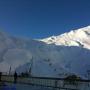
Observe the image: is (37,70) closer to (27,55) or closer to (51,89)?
(27,55)

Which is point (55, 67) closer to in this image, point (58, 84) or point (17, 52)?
point (17, 52)

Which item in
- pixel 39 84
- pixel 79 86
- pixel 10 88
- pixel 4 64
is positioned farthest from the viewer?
pixel 4 64

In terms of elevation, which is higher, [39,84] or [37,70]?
[37,70]

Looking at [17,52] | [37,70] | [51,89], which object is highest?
[17,52]

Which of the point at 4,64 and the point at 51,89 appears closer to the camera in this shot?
the point at 51,89

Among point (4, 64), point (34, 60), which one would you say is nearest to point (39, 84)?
point (4, 64)

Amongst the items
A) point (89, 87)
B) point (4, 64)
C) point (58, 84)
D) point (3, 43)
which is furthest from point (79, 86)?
point (3, 43)

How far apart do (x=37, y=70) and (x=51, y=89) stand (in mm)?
160020

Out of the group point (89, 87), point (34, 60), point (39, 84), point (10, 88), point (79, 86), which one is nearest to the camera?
point (89, 87)

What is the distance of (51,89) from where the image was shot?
18.0m

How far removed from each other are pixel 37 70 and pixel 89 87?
164 metres

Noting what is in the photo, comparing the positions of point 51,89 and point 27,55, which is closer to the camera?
point 51,89

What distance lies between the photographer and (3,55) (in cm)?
19025

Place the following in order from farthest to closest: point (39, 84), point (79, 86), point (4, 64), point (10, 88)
→ point (4, 64), point (39, 84), point (10, 88), point (79, 86)
